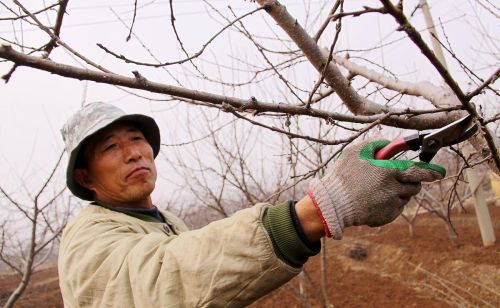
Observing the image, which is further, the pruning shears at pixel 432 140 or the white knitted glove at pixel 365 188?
the pruning shears at pixel 432 140

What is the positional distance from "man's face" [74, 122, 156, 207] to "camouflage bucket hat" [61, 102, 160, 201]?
0.06 metres

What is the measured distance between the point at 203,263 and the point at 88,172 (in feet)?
3.69

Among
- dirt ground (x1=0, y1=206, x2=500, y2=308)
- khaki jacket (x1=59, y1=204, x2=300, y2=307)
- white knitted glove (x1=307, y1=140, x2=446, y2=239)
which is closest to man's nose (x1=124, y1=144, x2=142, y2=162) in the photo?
khaki jacket (x1=59, y1=204, x2=300, y2=307)

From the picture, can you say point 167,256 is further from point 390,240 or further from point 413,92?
point 390,240

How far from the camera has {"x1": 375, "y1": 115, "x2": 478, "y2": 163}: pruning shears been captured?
1172 millimetres

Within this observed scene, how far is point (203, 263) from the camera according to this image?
0.88 metres

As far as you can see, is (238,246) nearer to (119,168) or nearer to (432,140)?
(432,140)

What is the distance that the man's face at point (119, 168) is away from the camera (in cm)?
167

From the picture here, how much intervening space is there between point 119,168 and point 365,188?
1099mm

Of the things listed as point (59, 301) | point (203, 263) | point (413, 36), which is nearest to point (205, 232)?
point (203, 263)

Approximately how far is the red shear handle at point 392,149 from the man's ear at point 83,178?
129cm

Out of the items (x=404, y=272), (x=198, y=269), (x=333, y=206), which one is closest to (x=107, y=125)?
(x=198, y=269)

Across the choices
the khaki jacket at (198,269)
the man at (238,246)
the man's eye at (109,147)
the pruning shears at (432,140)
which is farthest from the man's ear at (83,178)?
the pruning shears at (432,140)

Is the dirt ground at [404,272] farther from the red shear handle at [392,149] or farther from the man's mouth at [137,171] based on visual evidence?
the red shear handle at [392,149]
